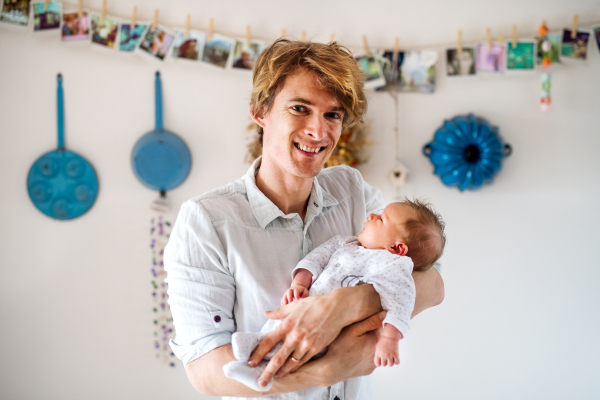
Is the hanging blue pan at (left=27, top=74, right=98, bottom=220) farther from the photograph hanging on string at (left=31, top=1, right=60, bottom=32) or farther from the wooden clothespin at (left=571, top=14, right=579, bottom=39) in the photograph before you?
the wooden clothespin at (left=571, top=14, right=579, bottom=39)

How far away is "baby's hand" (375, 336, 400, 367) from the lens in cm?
111

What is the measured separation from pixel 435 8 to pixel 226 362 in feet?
7.88

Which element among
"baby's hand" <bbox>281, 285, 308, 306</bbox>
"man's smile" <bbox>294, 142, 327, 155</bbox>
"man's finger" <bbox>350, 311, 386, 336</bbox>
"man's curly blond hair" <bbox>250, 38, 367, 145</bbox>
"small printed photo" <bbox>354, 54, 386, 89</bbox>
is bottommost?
"man's finger" <bbox>350, 311, 386, 336</bbox>

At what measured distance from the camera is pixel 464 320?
2754 mm

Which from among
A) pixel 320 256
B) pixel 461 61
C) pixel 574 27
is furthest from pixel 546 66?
pixel 320 256

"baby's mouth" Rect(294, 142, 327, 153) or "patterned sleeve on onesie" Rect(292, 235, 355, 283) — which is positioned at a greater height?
"baby's mouth" Rect(294, 142, 327, 153)

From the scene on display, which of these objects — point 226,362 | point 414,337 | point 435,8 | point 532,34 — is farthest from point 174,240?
point 532,34

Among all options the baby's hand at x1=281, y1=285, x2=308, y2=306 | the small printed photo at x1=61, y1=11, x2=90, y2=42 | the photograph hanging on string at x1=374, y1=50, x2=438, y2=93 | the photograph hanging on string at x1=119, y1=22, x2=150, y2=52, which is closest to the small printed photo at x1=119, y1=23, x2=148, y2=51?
the photograph hanging on string at x1=119, y1=22, x2=150, y2=52

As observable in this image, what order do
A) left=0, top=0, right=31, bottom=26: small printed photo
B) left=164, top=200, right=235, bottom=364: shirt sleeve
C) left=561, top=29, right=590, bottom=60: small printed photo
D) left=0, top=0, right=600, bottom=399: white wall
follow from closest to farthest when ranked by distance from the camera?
left=164, top=200, right=235, bottom=364: shirt sleeve
left=0, top=0, right=31, bottom=26: small printed photo
left=0, top=0, right=600, bottom=399: white wall
left=561, top=29, right=590, bottom=60: small printed photo

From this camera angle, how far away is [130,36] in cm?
244

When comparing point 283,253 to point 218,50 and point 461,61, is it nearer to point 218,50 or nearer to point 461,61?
point 218,50

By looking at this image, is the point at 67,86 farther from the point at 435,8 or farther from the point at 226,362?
the point at 435,8

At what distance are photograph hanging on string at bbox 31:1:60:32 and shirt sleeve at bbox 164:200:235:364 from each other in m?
1.68

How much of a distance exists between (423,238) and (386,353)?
40cm
